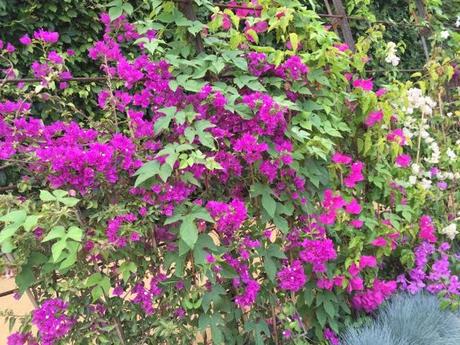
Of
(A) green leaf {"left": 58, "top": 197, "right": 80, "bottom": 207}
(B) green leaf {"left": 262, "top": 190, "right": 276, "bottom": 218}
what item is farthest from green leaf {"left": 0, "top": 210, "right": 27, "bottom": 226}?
(B) green leaf {"left": 262, "top": 190, "right": 276, "bottom": 218}

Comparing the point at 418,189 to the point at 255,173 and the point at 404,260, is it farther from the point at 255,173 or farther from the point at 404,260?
the point at 255,173

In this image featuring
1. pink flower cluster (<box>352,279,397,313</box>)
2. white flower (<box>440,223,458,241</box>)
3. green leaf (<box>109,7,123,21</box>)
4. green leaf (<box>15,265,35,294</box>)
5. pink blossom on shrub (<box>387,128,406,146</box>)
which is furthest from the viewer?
white flower (<box>440,223,458,241</box>)

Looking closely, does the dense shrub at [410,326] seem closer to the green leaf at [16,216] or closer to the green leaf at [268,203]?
the green leaf at [268,203]

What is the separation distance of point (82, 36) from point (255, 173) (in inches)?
91.8

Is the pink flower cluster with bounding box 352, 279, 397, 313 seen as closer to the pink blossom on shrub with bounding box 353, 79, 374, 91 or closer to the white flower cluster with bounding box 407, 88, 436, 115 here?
the pink blossom on shrub with bounding box 353, 79, 374, 91

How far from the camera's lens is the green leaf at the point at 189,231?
1429 mm

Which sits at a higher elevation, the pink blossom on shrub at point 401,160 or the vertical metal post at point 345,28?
the vertical metal post at point 345,28

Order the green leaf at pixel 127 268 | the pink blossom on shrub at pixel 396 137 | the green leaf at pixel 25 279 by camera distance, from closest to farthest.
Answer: the green leaf at pixel 25 279 < the green leaf at pixel 127 268 < the pink blossom on shrub at pixel 396 137

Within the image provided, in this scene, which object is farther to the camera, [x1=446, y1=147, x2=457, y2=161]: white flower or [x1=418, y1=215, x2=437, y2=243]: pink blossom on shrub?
[x1=446, y1=147, x2=457, y2=161]: white flower

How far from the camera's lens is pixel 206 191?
1767 mm

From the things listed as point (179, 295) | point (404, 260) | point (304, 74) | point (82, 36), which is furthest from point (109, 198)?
point (82, 36)

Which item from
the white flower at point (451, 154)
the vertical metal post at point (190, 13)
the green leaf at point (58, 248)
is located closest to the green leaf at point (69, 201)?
the green leaf at point (58, 248)

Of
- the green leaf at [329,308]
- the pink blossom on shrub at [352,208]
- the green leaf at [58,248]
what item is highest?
the green leaf at [58,248]

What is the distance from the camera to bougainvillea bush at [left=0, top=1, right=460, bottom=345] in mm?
1458
